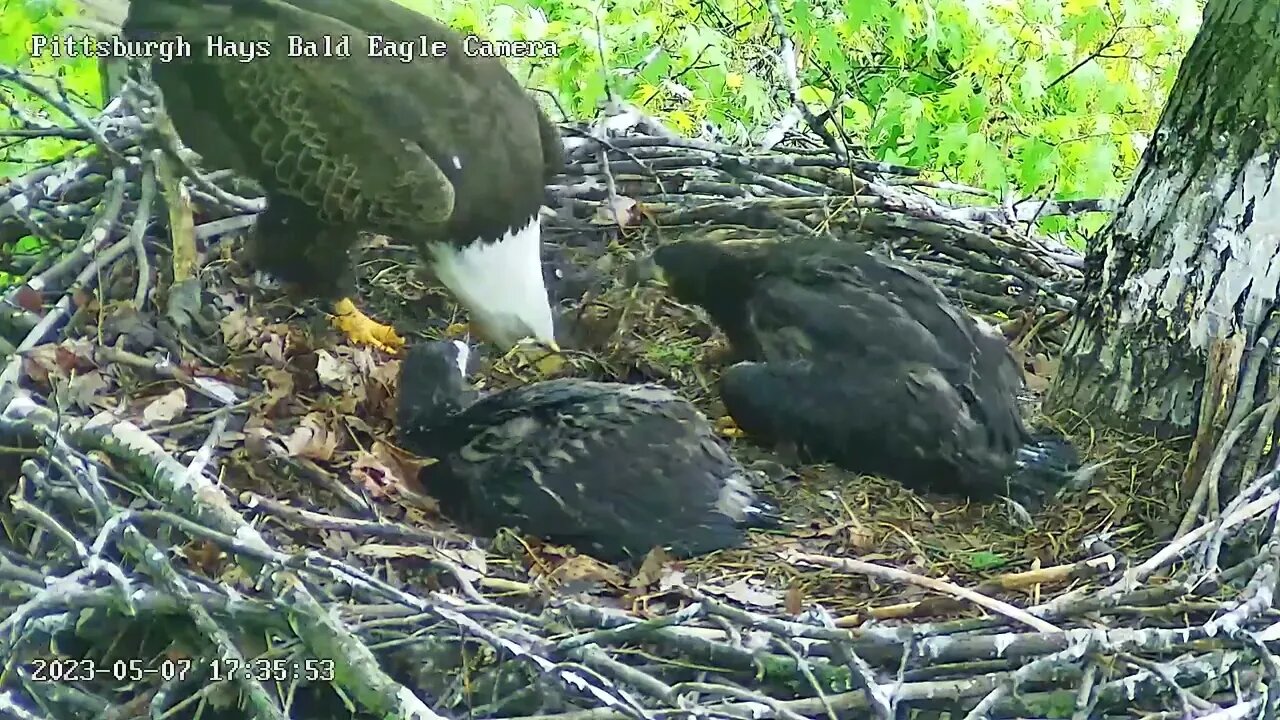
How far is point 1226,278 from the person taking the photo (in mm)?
2309

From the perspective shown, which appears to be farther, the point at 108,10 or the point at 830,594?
the point at 108,10

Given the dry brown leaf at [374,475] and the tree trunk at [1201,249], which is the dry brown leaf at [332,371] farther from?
the tree trunk at [1201,249]

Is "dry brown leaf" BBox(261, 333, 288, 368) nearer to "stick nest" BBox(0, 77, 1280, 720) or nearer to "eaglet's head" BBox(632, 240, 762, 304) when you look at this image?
"stick nest" BBox(0, 77, 1280, 720)

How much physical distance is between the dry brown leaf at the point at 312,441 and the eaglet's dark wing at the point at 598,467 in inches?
9.4

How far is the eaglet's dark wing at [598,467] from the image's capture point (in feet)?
6.89

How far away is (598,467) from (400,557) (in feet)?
1.29

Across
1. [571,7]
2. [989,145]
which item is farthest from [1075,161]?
[571,7]

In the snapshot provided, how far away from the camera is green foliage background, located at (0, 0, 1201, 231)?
309cm

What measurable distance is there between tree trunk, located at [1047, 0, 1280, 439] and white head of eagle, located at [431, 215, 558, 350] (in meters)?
1.18

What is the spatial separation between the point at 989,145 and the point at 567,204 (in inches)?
63.2

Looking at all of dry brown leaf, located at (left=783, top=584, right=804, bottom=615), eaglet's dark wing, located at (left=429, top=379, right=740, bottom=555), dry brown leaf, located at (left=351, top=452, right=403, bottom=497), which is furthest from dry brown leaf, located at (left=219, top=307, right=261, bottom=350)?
dry brown leaf, located at (left=783, top=584, right=804, bottom=615)

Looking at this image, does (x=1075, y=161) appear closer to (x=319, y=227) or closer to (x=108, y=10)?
(x=319, y=227)

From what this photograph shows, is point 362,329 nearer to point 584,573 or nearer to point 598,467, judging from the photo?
point 598,467

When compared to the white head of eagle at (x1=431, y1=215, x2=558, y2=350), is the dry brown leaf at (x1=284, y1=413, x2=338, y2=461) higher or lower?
lower
